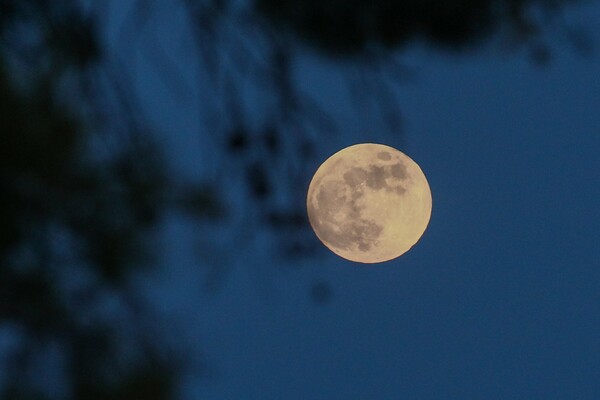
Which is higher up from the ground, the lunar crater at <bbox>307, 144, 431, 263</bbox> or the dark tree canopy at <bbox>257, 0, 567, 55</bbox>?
the lunar crater at <bbox>307, 144, 431, 263</bbox>

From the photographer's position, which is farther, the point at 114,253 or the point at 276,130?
the point at 276,130

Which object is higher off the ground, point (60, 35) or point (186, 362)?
point (60, 35)

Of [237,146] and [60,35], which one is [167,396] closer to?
[237,146]

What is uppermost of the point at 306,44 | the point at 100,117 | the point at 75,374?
the point at 306,44

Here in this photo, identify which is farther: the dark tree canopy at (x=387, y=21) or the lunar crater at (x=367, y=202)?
the lunar crater at (x=367, y=202)

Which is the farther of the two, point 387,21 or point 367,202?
point 367,202

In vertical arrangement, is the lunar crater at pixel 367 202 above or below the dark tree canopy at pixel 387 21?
above

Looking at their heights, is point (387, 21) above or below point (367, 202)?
below

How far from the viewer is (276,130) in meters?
1.37

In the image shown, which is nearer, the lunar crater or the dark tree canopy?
the dark tree canopy

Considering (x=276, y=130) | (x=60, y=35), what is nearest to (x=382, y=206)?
(x=276, y=130)

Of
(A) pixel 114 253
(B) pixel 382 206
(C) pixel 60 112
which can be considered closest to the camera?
(C) pixel 60 112

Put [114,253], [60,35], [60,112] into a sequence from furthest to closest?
[60,35], [114,253], [60,112]

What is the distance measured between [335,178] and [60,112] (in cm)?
144
